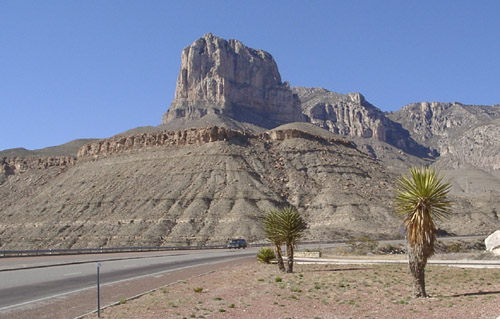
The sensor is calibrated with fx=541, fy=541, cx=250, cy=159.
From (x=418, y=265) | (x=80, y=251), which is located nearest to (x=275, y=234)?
(x=418, y=265)

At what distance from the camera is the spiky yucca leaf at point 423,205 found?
1603 cm

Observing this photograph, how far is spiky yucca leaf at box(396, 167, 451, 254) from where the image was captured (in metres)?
16.0

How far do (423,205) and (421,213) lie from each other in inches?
9.9

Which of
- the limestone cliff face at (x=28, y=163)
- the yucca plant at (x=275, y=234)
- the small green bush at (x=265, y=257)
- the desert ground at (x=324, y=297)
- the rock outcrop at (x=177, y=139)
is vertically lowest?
the desert ground at (x=324, y=297)

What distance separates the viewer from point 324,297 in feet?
58.1

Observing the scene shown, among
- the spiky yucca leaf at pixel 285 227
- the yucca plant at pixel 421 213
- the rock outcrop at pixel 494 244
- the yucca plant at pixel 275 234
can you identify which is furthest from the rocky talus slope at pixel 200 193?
the yucca plant at pixel 421 213

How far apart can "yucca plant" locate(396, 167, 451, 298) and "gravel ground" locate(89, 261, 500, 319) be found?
3.36 feet

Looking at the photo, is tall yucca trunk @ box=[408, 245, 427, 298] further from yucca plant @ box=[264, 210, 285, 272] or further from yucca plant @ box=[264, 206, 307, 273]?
yucca plant @ box=[264, 210, 285, 272]

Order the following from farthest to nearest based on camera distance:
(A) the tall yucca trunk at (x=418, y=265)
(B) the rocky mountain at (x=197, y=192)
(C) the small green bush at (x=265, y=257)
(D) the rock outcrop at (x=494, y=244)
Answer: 1. (B) the rocky mountain at (x=197, y=192)
2. (D) the rock outcrop at (x=494, y=244)
3. (C) the small green bush at (x=265, y=257)
4. (A) the tall yucca trunk at (x=418, y=265)

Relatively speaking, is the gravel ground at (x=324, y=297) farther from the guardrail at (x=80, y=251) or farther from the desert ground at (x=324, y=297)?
the guardrail at (x=80, y=251)

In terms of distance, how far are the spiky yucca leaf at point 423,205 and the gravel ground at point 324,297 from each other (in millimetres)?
1900

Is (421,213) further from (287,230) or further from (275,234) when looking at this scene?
(275,234)

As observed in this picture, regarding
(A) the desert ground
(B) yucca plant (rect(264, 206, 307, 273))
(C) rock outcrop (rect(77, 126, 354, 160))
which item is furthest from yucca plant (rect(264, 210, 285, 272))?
(C) rock outcrop (rect(77, 126, 354, 160))

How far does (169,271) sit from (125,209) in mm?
57112
